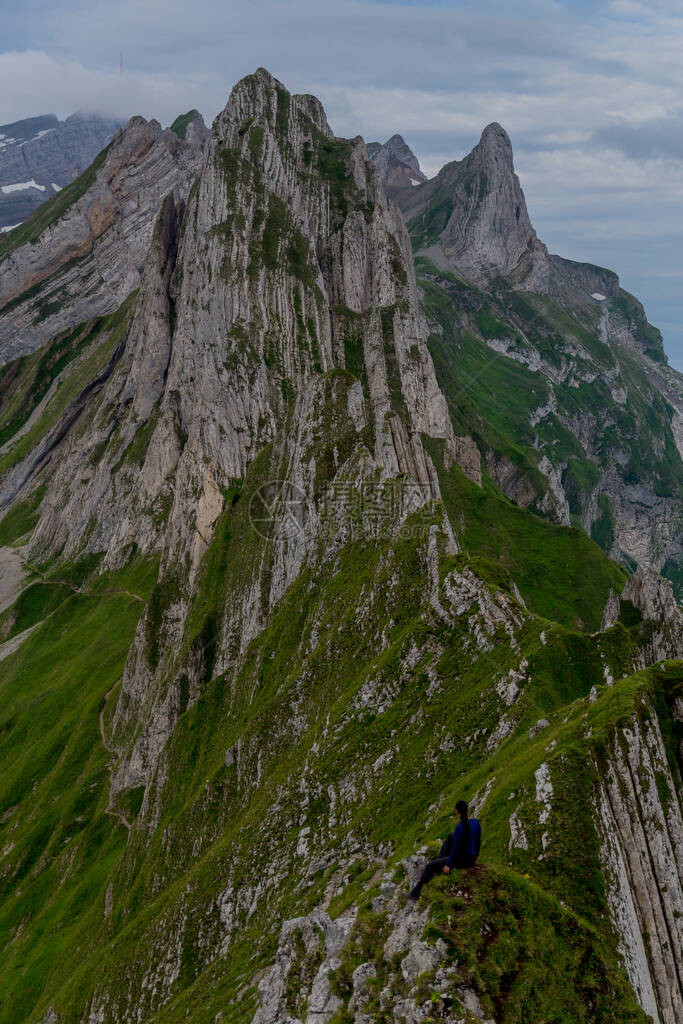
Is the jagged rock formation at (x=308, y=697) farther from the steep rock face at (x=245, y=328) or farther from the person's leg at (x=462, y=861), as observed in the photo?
the steep rock face at (x=245, y=328)

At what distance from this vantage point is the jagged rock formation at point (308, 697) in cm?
2162

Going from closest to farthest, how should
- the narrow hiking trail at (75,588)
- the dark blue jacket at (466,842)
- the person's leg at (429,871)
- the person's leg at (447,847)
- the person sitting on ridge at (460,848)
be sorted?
1. the person sitting on ridge at (460,848)
2. the dark blue jacket at (466,842)
3. the person's leg at (447,847)
4. the person's leg at (429,871)
5. the narrow hiking trail at (75,588)

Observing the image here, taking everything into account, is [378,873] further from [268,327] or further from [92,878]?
[268,327]

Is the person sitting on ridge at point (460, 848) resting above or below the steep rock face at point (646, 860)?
below

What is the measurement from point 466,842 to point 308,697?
113ft

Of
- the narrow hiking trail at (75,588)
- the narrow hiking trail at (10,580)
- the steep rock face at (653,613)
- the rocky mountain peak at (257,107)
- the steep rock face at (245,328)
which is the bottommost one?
the narrow hiking trail at (10,580)

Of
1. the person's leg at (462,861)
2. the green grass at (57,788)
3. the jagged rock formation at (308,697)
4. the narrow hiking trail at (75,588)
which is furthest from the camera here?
the narrow hiking trail at (75,588)

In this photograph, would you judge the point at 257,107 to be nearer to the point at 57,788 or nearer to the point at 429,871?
the point at 57,788

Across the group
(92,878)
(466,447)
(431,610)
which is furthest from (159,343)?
(431,610)

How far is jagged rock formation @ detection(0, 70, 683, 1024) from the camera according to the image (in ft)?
70.9

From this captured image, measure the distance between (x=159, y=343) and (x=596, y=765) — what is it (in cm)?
18233

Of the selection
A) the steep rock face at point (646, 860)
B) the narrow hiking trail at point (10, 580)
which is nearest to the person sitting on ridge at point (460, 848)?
the steep rock face at point (646, 860)

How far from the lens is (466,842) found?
770 inches

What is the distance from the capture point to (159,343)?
18838 centimetres
